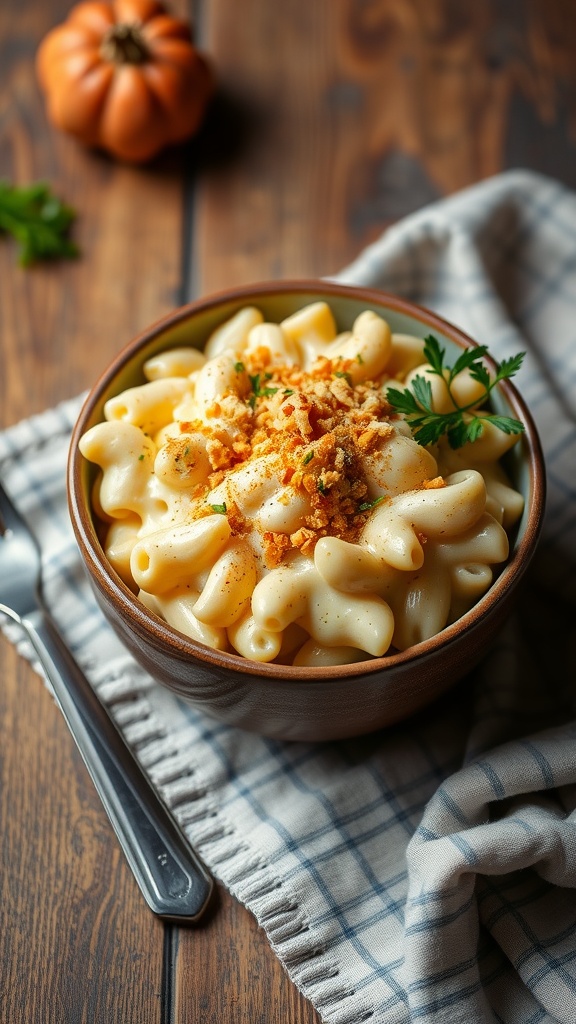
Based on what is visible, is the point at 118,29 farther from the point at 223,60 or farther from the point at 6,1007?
the point at 6,1007

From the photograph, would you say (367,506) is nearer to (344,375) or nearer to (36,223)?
(344,375)

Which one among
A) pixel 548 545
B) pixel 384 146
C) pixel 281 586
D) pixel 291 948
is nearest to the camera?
pixel 281 586

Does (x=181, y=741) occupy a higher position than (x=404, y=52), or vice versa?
(x=404, y=52)

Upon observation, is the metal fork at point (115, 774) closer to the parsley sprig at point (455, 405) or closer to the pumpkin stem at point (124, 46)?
the parsley sprig at point (455, 405)

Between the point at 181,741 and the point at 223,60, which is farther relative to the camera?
the point at 223,60

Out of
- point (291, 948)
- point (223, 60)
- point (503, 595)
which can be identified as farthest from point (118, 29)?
point (291, 948)

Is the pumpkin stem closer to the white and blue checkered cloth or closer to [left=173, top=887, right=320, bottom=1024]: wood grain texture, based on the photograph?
the white and blue checkered cloth

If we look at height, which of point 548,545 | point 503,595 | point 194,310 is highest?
point 194,310

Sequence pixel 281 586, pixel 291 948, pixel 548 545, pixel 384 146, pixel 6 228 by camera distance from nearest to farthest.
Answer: pixel 281 586
pixel 291 948
pixel 548 545
pixel 6 228
pixel 384 146
